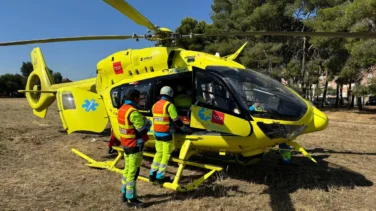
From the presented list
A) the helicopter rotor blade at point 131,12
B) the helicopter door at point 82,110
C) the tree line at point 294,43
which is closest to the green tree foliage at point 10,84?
the tree line at point 294,43

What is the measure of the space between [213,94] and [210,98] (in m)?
0.09

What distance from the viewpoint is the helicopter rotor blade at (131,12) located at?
5.07 metres

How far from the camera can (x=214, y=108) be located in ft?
19.2

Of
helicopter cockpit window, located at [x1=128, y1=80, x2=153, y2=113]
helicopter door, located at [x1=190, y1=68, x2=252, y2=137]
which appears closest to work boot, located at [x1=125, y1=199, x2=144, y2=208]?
helicopter door, located at [x1=190, y1=68, x2=252, y2=137]

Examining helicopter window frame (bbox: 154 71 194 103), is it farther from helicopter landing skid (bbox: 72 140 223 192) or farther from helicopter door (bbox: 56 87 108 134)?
helicopter door (bbox: 56 87 108 134)

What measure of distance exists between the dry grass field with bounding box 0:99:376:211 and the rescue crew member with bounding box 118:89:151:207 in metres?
0.28

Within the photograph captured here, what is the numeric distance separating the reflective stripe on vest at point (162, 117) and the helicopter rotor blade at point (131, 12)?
1.51 meters

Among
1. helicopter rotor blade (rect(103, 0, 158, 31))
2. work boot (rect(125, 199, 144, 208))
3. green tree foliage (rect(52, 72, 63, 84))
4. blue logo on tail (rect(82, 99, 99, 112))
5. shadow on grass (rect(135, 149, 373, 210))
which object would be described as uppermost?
green tree foliage (rect(52, 72, 63, 84))

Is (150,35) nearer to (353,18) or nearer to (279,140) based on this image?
(279,140)

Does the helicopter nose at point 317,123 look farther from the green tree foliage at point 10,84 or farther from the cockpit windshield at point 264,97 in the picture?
the green tree foliage at point 10,84

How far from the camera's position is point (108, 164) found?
727 cm

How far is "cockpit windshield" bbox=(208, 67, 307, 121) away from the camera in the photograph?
537 centimetres

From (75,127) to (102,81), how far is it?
4.50 ft

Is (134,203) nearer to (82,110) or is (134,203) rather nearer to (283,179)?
(283,179)
